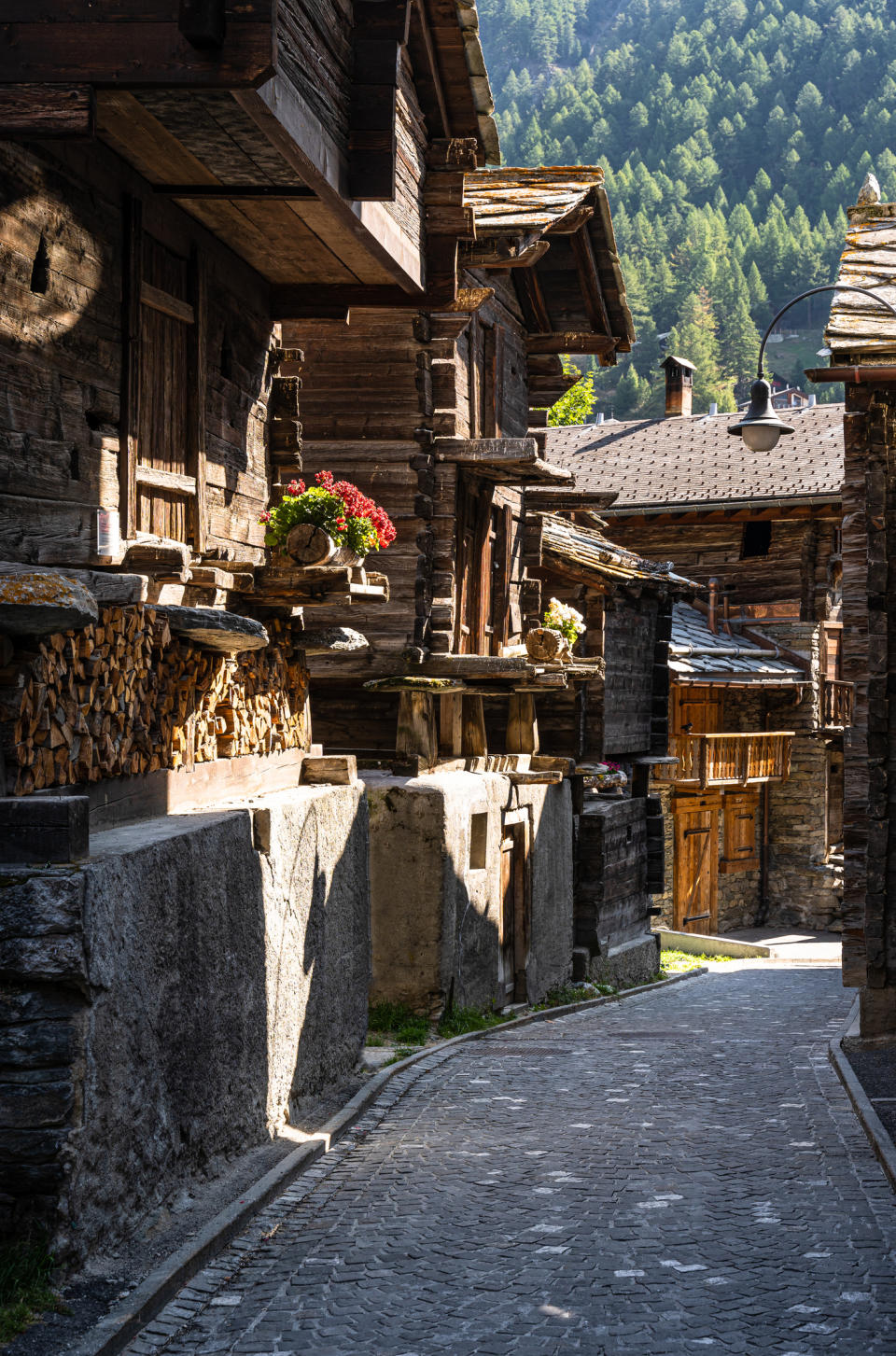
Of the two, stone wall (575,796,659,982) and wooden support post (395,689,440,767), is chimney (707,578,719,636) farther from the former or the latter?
wooden support post (395,689,440,767)

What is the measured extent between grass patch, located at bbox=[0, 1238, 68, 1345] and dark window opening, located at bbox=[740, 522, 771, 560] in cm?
2521

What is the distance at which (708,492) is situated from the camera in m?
→ 28.5

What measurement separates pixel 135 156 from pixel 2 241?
1.30m

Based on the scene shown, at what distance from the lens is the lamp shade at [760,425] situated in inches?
428

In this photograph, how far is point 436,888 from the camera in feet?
39.0

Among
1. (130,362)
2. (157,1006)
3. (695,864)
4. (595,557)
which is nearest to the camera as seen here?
(157,1006)

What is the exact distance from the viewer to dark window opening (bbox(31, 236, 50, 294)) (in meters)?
6.35

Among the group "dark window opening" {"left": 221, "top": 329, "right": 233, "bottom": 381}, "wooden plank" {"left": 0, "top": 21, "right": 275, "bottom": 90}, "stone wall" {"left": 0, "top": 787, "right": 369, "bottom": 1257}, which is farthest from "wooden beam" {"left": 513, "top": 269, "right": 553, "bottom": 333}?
"wooden plank" {"left": 0, "top": 21, "right": 275, "bottom": 90}

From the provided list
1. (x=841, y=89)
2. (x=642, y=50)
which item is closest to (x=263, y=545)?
(x=841, y=89)

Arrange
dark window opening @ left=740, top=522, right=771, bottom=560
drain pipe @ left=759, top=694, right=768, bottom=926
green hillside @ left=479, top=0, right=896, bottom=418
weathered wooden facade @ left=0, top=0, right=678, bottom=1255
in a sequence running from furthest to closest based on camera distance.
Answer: green hillside @ left=479, top=0, right=896, bottom=418
dark window opening @ left=740, top=522, right=771, bottom=560
drain pipe @ left=759, top=694, right=768, bottom=926
weathered wooden facade @ left=0, top=0, right=678, bottom=1255

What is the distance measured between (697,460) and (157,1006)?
26431mm

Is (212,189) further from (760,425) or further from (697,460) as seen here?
(697,460)

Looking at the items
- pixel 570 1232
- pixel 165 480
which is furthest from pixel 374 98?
pixel 570 1232

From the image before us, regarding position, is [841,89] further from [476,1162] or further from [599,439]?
[476,1162]
